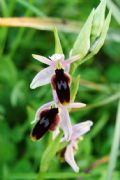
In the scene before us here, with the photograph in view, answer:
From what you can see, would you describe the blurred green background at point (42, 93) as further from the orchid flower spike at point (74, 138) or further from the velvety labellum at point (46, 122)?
the velvety labellum at point (46, 122)

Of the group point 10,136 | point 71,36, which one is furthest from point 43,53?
point 10,136

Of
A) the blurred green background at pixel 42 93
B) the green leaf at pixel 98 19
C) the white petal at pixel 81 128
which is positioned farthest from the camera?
the blurred green background at pixel 42 93

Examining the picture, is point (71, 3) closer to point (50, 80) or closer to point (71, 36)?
point (71, 36)

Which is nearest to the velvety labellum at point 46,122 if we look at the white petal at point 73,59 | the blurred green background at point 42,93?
the white petal at point 73,59

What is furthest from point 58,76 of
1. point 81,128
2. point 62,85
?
point 81,128

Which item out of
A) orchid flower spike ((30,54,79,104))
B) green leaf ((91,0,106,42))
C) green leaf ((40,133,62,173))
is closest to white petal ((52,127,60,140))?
green leaf ((40,133,62,173))

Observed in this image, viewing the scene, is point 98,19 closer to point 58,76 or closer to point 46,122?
point 58,76

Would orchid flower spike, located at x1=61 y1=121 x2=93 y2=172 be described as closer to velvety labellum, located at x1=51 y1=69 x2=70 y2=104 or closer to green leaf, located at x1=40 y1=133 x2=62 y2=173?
green leaf, located at x1=40 y1=133 x2=62 y2=173
